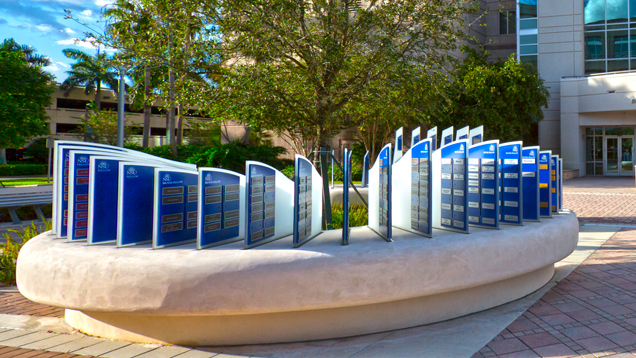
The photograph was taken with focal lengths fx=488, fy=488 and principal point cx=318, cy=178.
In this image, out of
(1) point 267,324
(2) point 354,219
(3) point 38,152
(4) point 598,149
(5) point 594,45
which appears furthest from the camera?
(3) point 38,152

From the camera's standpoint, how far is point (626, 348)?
11.8ft

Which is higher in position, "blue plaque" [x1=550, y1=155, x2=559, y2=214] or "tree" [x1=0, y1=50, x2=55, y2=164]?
"tree" [x1=0, y1=50, x2=55, y2=164]

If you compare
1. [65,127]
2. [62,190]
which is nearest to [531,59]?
[62,190]

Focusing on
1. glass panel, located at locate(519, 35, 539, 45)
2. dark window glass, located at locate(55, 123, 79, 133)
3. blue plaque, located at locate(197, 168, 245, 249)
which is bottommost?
blue plaque, located at locate(197, 168, 245, 249)

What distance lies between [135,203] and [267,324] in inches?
57.4

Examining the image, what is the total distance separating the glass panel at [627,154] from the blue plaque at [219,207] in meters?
35.6

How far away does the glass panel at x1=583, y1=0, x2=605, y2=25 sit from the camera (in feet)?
104

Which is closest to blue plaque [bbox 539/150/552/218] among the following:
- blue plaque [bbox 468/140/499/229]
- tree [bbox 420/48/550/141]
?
blue plaque [bbox 468/140/499/229]

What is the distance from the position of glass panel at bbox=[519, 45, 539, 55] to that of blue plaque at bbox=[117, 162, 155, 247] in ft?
113

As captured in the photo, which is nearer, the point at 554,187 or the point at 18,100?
the point at 554,187

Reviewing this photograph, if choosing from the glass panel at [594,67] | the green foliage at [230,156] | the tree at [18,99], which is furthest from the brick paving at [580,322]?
the glass panel at [594,67]

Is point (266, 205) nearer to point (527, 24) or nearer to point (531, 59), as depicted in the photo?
point (531, 59)

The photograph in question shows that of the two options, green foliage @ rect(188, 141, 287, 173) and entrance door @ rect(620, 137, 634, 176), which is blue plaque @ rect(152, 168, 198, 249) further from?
entrance door @ rect(620, 137, 634, 176)

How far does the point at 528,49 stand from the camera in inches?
1326
